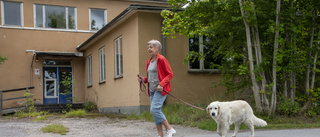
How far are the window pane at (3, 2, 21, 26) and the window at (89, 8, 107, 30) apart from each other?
4039 millimetres

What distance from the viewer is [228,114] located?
6496 mm

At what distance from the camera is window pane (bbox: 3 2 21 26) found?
20.2 m

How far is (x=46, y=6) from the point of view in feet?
69.6

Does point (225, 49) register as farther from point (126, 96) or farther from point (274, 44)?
point (126, 96)

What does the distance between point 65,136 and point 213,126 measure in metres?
3.43

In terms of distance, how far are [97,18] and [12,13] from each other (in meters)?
4.78

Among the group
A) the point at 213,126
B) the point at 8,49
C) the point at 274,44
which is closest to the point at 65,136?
the point at 213,126

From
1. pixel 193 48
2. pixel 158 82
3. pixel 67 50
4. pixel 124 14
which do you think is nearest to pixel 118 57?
pixel 124 14

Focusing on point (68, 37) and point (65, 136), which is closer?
point (65, 136)

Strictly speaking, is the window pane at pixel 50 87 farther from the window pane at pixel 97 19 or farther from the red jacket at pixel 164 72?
the red jacket at pixel 164 72

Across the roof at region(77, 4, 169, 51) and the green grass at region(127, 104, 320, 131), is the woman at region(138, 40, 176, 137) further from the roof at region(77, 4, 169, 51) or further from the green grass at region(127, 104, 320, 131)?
the roof at region(77, 4, 169, 51)

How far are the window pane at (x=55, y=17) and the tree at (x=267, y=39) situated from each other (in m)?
12.2

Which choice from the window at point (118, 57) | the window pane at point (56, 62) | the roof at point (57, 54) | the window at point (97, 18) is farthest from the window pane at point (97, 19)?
the window at point (118, 57)

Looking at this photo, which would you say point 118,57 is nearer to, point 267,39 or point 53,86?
point 267,39
